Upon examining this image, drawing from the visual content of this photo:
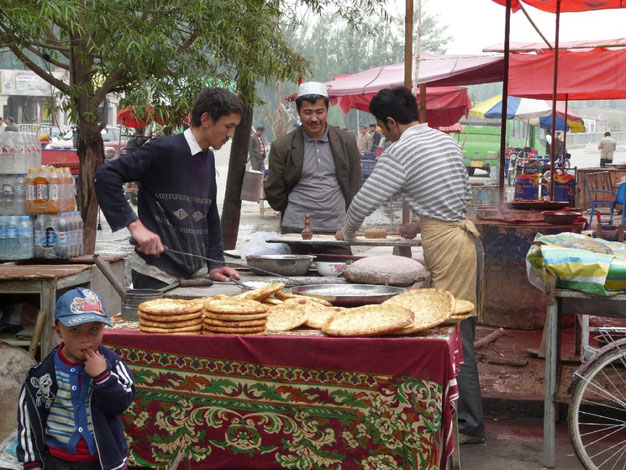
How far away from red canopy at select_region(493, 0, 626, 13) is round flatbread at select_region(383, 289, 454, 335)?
17.8 feet

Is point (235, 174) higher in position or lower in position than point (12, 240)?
higher

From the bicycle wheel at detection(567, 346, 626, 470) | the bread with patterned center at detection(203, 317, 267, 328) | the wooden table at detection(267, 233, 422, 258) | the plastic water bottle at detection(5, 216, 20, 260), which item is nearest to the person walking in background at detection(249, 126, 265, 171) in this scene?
the wooden table at detection(267, 233, 422, 258)

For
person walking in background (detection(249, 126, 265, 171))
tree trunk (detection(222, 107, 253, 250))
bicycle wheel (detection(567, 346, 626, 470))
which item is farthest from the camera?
person walking in background (detection(249, 126, 265, 171))

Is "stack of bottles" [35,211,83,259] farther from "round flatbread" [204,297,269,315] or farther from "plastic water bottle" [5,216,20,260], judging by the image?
"round flatbread" [204,297,269,315]

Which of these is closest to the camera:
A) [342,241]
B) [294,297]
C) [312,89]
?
[294,297]

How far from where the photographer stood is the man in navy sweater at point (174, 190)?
4297 mm

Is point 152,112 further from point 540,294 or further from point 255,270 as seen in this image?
point 540,294

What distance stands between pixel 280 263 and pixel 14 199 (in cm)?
190

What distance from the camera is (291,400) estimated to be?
366cm

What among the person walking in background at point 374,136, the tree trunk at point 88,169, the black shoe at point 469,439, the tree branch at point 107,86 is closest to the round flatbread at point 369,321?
the black shoe at point 469,439

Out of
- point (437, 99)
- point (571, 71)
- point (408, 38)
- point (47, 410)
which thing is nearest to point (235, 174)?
point (408, 38)

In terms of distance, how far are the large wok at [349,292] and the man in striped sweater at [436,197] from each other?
1.95 feet

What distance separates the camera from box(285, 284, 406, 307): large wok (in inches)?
167

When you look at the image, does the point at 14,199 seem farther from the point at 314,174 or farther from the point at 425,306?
the point at 425,306
